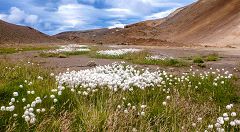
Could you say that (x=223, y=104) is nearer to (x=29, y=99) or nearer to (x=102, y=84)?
(x=102, y=84)

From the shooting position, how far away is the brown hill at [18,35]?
255ft

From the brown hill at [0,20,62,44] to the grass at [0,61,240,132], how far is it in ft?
213

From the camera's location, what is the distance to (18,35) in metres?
83.3

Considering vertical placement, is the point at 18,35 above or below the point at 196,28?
below

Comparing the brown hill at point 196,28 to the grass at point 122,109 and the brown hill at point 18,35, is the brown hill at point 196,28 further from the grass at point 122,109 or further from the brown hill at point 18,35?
the grass at point 122,109

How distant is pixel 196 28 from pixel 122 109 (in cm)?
8231

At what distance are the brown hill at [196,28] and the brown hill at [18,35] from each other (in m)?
12.2

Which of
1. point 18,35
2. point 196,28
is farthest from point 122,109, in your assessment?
point 196,28

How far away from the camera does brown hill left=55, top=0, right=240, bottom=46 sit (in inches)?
2867

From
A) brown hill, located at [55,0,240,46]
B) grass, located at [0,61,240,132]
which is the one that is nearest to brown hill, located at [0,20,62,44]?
brown hill, located at [55,0,240,46]

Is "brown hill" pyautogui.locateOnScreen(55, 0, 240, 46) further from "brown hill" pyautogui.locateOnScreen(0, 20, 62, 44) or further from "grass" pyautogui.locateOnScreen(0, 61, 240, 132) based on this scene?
"grass" pyautogui.locateOnScreen(0, 61, 240, 132)

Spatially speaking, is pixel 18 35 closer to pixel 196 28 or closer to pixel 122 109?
pixel 196 28

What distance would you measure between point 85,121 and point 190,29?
87.0m

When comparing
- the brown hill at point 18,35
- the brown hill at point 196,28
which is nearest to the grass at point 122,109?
the brown hill at point 196,28
